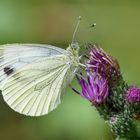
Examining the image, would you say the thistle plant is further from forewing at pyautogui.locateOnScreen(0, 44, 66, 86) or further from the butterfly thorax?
forewing at pyautogui.locateOnScreen(0, 44, 66, 86)

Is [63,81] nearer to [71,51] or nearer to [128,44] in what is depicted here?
[71,51]

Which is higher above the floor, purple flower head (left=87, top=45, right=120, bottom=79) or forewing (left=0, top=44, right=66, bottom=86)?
purple flower head (left=87, top=45, right=120, bottom=79)

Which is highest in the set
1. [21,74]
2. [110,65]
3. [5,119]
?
[110,65]

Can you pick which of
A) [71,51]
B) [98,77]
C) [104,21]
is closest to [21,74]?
[71,51]

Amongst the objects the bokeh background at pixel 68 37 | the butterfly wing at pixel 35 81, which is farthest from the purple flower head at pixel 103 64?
the bokeh background at pixel 68 37

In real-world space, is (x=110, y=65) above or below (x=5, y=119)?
above

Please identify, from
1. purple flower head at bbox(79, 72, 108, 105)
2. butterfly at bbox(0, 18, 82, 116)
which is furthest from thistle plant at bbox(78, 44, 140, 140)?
butterfly at bbox(0, 18, 82, 116)

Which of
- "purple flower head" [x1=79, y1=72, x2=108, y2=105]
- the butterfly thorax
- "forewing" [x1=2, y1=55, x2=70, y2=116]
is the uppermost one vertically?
the butterfly thorax
